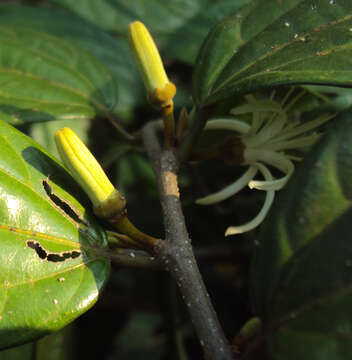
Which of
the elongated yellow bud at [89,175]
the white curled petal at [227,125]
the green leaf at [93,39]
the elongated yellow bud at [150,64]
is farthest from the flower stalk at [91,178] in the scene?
the green leaf at [93,39]

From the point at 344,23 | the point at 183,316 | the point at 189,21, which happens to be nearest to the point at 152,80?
the point at 344,23

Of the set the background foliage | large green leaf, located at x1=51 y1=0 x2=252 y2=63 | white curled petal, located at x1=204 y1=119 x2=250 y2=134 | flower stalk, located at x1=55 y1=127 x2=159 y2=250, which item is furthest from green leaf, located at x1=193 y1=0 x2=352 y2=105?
large green leaf, located at x1=51 y1=0 x2=252 y2=63

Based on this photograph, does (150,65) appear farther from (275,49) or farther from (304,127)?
(304,127)

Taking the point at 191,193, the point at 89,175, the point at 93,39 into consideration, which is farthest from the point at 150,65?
the point at 93,39

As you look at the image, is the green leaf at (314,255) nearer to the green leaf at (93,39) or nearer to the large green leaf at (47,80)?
the large green leaf at (47,80)

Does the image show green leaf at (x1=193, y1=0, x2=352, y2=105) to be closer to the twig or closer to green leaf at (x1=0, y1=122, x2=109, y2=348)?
the twig
